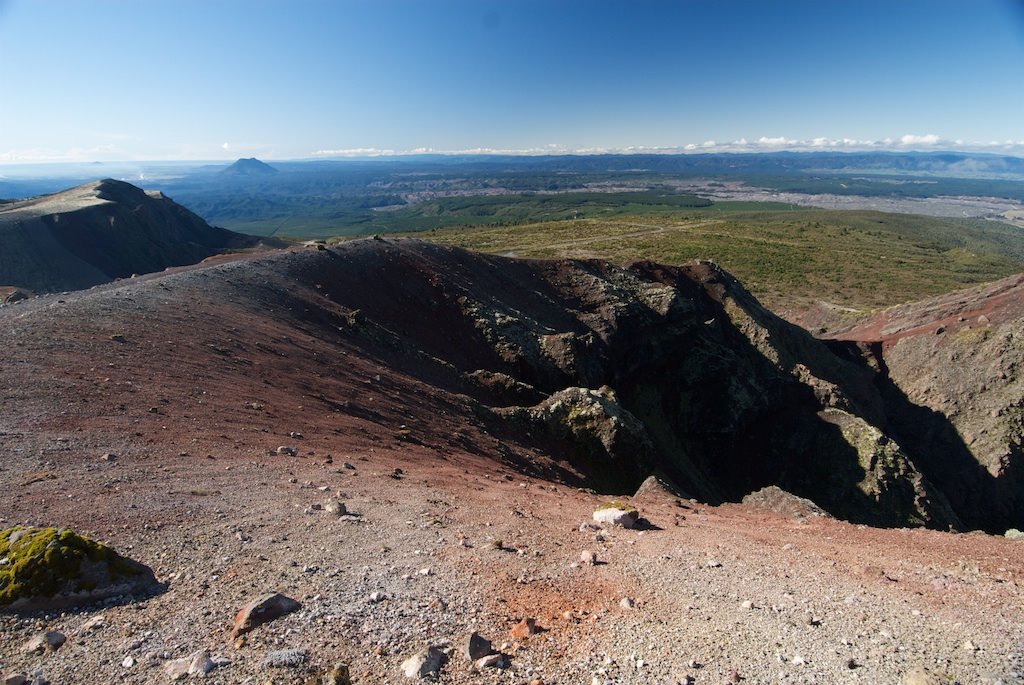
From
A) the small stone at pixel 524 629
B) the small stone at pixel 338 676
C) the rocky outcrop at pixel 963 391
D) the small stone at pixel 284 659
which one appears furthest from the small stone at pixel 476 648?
the rocky outcrop at pixel 963 391

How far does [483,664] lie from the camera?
24.1ft

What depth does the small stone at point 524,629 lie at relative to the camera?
816cm

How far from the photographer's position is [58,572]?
7.84m

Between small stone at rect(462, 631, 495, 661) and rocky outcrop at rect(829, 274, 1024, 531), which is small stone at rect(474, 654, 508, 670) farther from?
rocky outcrop at rect(829, 274, 1024, 531)

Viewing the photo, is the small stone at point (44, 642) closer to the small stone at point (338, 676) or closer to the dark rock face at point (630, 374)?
the small stone at point (338, 676)

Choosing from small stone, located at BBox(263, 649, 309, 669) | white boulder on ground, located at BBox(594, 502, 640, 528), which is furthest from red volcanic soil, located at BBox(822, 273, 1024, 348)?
small stone, located at BBox(263, 649, 309, 669)

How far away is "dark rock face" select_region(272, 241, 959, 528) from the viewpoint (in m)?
25.6

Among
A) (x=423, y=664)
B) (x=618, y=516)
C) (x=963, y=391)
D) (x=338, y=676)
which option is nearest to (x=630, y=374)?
(x=963, y=391)

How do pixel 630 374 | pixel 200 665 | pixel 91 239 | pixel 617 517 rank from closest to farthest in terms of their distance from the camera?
pixel 200 665, pixel 617 517, pixel 630 374, pixel 91 239

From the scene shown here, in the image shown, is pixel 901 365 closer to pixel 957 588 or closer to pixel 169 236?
pixel 957 588

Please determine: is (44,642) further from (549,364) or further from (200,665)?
(549,364)

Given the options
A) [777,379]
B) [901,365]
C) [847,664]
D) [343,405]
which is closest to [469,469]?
[343,405]

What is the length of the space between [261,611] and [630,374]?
33.6m

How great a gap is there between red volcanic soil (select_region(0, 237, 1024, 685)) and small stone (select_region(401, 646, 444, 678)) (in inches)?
4.7
